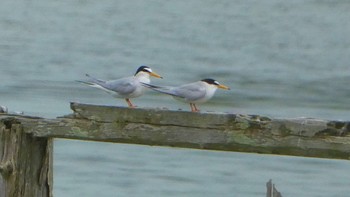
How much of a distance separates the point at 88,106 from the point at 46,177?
1.45 ft

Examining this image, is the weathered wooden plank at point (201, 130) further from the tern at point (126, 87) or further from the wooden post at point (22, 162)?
the tern at point (126, 87)

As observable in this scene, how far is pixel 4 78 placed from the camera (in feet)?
57.5

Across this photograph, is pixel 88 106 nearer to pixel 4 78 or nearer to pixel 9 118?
pixel 9 118

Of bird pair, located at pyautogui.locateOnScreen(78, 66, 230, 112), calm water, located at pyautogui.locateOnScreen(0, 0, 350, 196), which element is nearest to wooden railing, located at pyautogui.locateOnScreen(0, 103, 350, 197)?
bird pair, located at pyautogui.locateOnScreen(78, 66, 230, 112)

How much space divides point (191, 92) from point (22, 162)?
1.17 m

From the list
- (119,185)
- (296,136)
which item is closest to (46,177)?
(296,136)

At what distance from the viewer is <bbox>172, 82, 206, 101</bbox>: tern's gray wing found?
19.4 ft

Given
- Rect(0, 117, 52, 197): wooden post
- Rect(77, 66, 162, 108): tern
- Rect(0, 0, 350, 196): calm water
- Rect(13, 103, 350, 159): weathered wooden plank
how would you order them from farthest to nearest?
Rect(0, 0, 350, 196): calm water
Rect(77, 66, 162, 108): tern
Rect(0, 117, 52, 197): wooden post
Rect(13, 103, 350, 159): weathered wooden plank

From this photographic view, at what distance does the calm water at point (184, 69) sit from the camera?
11891mm

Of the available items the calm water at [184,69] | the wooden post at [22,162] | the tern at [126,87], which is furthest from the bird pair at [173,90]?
the calm water at [184,69]

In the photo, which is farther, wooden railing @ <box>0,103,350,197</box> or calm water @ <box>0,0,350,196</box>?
calm water @ <box>0,0,350,196</box>

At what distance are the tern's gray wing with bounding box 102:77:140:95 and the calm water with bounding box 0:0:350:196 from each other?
474 centimetres

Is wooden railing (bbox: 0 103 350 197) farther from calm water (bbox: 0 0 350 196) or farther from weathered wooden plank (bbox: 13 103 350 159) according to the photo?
calm water (bbox: 0 0 350 196)

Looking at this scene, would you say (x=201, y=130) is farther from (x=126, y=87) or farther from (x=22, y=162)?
(x=126, y=87)
